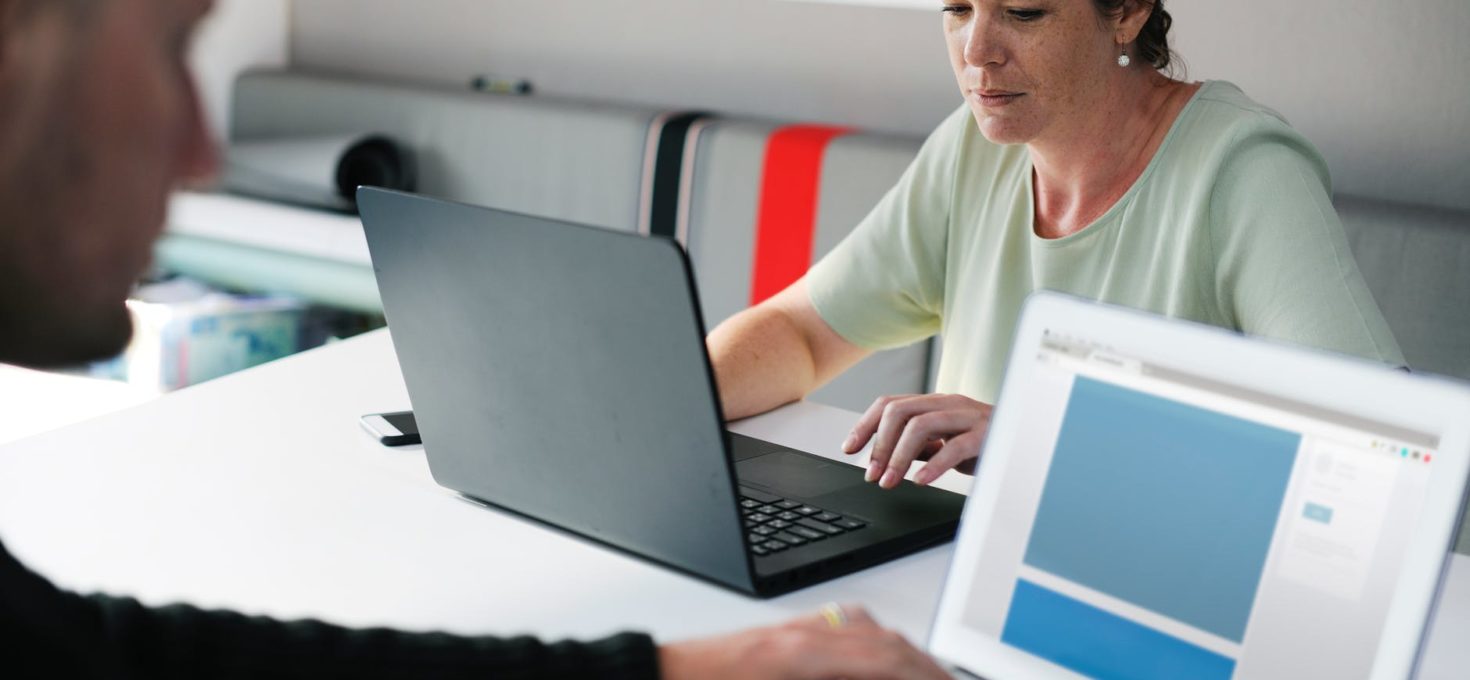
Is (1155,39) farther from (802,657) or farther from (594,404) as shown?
(802,657)

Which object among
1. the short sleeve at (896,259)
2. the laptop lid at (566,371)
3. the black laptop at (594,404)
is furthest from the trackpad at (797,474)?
the short sleeve at (896,259)

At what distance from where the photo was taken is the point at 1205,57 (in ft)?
7.18

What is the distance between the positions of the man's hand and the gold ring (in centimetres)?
1

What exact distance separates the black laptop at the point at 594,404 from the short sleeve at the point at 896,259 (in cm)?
48

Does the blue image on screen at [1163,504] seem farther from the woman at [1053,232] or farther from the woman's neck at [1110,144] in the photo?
the woman's neck at [1110,144]

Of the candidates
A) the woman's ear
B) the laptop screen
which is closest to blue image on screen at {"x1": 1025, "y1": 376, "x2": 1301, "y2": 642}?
the laptop screen

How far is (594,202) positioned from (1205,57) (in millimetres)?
1047

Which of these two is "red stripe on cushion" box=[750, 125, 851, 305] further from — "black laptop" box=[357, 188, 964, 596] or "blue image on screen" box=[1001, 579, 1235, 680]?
"blue image on screen" box=[1001, 579, 1235, 680]

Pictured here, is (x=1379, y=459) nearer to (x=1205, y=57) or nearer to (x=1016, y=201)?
(x=1016, y=201)

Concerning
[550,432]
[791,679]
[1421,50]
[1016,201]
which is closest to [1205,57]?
[1421,50]

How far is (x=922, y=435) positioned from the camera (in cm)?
115

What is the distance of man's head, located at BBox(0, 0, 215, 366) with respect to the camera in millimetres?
622

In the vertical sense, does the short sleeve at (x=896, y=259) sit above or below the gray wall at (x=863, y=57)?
below

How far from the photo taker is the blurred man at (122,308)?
24.8 inches
